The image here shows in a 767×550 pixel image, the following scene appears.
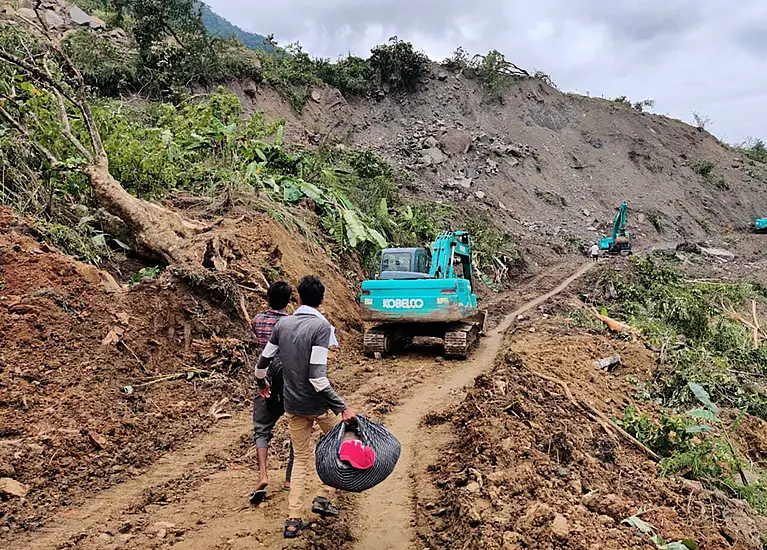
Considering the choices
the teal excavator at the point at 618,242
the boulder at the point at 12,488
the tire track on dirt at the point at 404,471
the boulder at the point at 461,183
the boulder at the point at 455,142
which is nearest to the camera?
the tire track on dirt at the point at 404,471

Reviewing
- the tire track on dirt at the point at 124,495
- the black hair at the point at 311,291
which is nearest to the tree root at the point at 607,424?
the black hair at the point at 311,291

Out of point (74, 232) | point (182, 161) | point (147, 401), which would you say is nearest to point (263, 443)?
point (147, 401)

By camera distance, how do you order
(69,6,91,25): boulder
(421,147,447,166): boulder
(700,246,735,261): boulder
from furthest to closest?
(421,147,447,166): boulder, (700,246,735,261): boulder, (69,6,91,25): boulder

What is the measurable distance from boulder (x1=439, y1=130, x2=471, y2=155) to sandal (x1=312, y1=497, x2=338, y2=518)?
28.8 m

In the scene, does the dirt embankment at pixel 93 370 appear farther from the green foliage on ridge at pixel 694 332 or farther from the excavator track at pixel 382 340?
the green foliage on ridge at pixel 694 332

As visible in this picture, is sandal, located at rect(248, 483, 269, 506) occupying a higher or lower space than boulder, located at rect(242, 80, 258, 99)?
lower

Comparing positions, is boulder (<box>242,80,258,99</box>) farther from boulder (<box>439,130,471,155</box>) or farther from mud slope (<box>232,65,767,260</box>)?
boulder (<box>439,130,471,155</box>)

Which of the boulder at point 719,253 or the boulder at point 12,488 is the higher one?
the boulder at point 719,253

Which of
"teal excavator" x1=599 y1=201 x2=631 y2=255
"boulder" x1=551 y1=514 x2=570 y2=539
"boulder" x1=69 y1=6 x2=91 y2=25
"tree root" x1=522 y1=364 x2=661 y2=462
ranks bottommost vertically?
"tree root" x1=522 y1=364 x2=661 y2=462

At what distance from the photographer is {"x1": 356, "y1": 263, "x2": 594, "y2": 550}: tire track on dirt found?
173 inches

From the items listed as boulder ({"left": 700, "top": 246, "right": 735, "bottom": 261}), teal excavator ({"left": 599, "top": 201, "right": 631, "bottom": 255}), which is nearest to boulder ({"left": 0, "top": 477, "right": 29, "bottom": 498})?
teal excavator ({"left": 599, "top": 201, "right": 631, "bottom": 255})

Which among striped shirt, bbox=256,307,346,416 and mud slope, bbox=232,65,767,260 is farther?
mud slope, bbox=232,65,767,260

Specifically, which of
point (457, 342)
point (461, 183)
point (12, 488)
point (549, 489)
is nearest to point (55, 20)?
point (461, 183)

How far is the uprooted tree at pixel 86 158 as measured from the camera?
9227 millimetres
